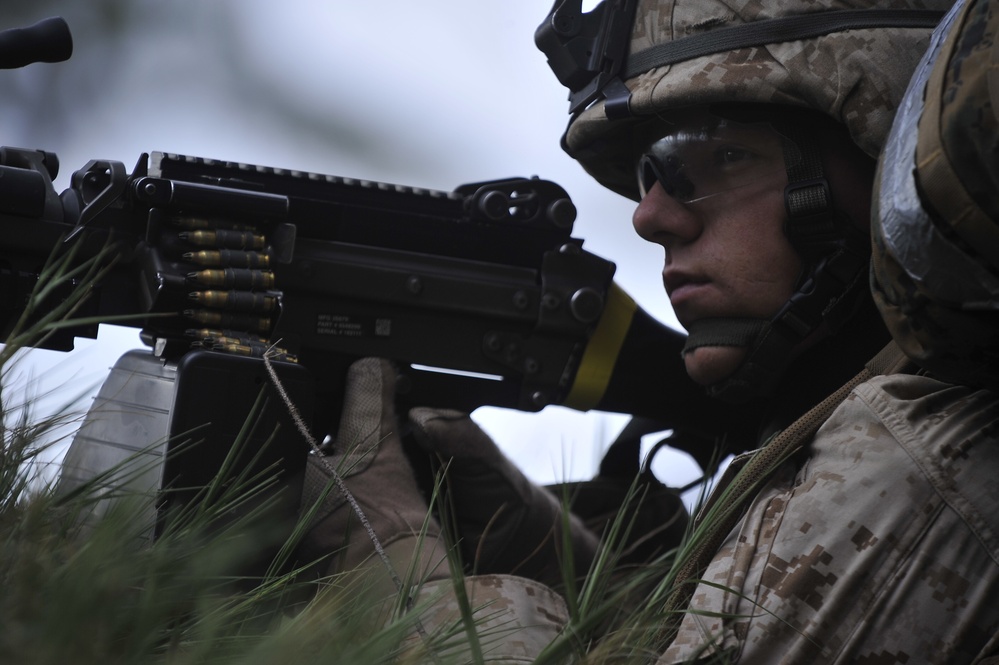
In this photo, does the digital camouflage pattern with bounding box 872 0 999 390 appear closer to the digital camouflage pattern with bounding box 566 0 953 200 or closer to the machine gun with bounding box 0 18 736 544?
the digital camouflage pattern with bounding box 566 0 953 200

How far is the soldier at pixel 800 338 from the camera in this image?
111 centimetres

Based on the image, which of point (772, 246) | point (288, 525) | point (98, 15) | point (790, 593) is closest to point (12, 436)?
point (288, 525)

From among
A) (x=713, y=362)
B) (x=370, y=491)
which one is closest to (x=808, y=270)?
(x=713, y=362)

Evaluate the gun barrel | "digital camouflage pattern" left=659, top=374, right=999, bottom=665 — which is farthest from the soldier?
the gun barrel

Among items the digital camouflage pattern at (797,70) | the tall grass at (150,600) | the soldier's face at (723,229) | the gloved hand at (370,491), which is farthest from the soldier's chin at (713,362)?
the tall grass at (150,600)

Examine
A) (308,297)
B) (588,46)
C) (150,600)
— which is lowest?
(150,600)

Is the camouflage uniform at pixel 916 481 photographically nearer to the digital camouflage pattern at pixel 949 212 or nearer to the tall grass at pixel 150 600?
the digital camouflage pattern at pixel 949 212

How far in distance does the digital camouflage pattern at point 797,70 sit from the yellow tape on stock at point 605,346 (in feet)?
1.76

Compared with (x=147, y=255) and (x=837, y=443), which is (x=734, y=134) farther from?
(x=147, y=255)

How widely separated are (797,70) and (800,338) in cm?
42

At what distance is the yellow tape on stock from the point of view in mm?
2311

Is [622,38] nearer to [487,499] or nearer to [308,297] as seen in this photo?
[308,297]

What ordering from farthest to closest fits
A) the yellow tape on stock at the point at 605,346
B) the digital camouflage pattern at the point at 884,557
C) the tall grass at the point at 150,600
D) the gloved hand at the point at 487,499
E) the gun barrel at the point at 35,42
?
the yellow tape on stock at the point at 605,346, the gloved hand at the point at 487,499, the gun barrel at the point at 35,42, the digital camouflage pattern at the point at 884,557, the tall grass at the point at 150,600

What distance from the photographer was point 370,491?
1.88 m
